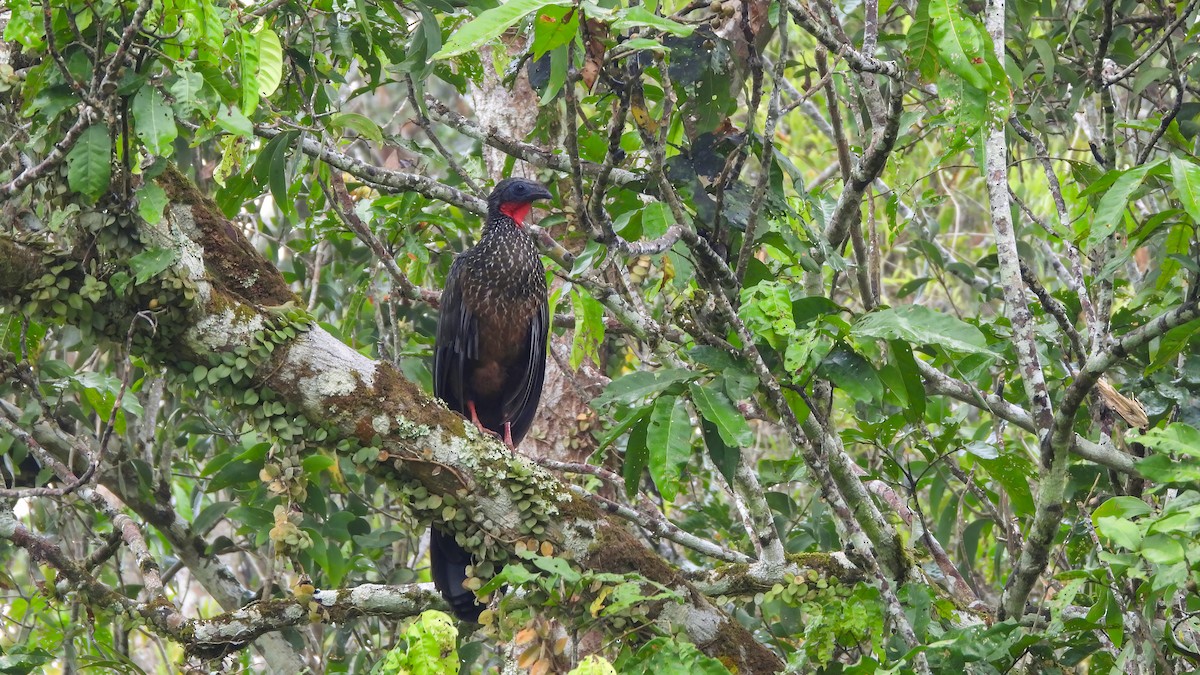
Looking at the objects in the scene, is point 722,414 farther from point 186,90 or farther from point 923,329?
point 186,90

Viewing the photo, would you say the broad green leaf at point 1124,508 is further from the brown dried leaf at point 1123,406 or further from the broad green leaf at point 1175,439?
the brown dried leaf at point 1123,406

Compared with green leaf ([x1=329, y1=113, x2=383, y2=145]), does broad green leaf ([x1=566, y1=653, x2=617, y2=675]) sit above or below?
below

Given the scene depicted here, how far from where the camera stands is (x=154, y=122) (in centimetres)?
249

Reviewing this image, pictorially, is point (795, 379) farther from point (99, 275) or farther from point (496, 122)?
point (496, 122)

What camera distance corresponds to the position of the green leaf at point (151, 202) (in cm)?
266

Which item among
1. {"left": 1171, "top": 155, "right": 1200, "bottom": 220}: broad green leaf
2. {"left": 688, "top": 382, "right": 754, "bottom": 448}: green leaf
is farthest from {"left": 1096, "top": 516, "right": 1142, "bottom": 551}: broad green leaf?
{"left": 688, "top": 382, "right": 754, "bottom": 448}: green leaf

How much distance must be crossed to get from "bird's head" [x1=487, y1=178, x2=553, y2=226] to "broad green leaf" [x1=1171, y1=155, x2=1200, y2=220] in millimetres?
2651

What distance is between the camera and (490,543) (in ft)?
10.0

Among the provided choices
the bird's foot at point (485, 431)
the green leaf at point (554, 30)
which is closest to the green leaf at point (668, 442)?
the bird's foot at point (485, 431)

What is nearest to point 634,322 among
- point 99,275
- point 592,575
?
point 592,575

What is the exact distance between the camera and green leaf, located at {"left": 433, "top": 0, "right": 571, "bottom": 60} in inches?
79.4

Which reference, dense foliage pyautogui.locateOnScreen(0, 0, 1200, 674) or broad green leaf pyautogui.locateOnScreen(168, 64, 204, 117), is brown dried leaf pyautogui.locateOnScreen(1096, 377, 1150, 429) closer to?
dense foliage pyautogui.locateOnScreen(0, 0, 1200, 674)

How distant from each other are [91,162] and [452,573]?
1.49 metres

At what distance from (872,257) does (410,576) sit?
2.15 metres
